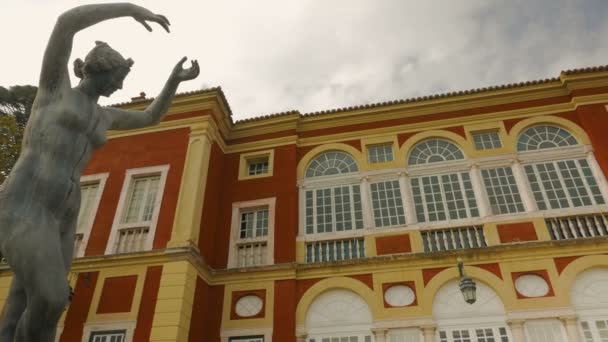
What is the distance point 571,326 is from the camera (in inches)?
411

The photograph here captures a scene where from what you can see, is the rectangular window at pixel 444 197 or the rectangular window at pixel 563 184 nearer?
the rectangular window at pixel 563 184

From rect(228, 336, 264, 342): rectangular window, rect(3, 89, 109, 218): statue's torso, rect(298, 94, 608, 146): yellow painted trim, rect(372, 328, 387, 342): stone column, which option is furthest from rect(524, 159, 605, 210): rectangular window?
rect(3, 89, 109, 218): statue's torso

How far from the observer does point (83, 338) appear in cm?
1127

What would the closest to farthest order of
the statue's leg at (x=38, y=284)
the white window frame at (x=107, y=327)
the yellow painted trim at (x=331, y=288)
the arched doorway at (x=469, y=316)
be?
1. the statue's leg at (x=38, y=284)
2. the arched doorway at (x=469, y=316)
3. the white window frame at (x=107, y=327)
4. the yellow painted trim at (x=331, y=288)

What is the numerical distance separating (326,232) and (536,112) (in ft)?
26.1


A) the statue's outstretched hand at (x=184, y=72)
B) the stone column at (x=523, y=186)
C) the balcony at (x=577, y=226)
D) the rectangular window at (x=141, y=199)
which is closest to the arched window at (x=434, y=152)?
the stone column at (x=523, y=186)

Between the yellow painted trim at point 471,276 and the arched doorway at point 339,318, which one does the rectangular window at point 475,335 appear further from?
the arched doorway at point 339,318

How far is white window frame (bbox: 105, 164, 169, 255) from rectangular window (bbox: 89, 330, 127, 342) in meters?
2.31

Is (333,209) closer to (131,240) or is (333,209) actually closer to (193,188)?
(193,188)

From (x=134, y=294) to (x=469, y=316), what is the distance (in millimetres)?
8816

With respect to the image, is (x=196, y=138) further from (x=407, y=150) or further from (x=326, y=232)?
(x=407, y=150)

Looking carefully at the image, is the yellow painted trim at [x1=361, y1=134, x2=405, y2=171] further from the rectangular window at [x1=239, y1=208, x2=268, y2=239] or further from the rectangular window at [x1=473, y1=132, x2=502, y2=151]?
the rectangular window at [x1=239, y1=208, x2=268, y2=239]

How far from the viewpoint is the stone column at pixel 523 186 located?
41.1 ft

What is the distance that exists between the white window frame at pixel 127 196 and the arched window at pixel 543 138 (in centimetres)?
1143
